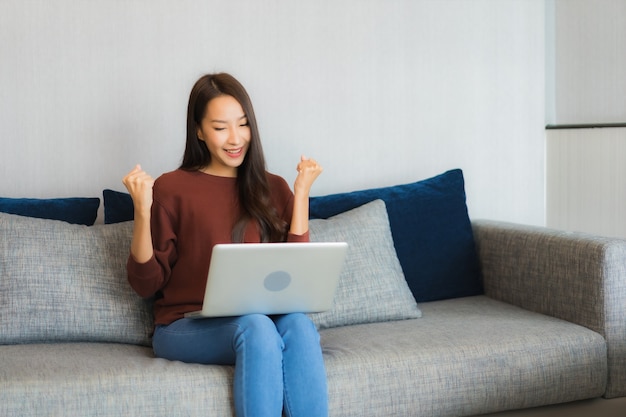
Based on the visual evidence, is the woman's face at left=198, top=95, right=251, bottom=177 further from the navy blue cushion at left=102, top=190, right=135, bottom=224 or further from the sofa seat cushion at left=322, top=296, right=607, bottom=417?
the sofa seat cushion at left=322, top=296, right=607, bottom=417

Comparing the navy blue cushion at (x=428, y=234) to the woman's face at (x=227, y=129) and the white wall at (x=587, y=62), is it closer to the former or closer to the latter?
the woman's face at (x=227, y=129)

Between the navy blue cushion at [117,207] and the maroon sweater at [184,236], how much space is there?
0.95ft

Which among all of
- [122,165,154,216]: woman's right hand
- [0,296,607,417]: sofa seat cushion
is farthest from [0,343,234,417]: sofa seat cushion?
[122,165,154,216]: woman's right hand

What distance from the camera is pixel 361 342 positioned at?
2.29 m

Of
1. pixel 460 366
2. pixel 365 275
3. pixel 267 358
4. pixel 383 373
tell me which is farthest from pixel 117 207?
pixel 460 366

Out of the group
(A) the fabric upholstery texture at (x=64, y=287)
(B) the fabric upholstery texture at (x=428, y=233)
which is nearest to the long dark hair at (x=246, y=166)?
(A) the fabric upholstery texture at (x=64, y=287)

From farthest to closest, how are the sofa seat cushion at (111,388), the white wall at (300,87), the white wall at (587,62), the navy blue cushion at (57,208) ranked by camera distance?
the white wall at (587,62) < the white wall at (300,87) < the navy blue cushion at (57,208) < the sofa seat cushion at (111,388)

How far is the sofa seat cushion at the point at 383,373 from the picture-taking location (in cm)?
194

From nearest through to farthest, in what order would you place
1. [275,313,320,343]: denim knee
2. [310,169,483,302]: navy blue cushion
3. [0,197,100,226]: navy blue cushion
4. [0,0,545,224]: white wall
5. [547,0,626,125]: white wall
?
[275,313,320,343]: denim knee
[0,197,100,226]: navy blue cushion
[0,0,545,224]: white wall
[310,169,483,302]: navy blue cushion
[547,0,626,125]: white wall

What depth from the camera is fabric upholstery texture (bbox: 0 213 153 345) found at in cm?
227

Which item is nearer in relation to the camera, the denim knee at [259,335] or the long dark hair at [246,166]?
the denim knee at [259,335]

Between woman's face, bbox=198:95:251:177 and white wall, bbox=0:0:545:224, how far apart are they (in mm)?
571

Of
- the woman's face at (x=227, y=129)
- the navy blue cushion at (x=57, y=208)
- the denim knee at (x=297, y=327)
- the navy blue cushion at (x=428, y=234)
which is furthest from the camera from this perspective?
the navy blue cushion at (x=428, y=234)

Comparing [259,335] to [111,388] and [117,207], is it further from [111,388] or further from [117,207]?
[117,207]
